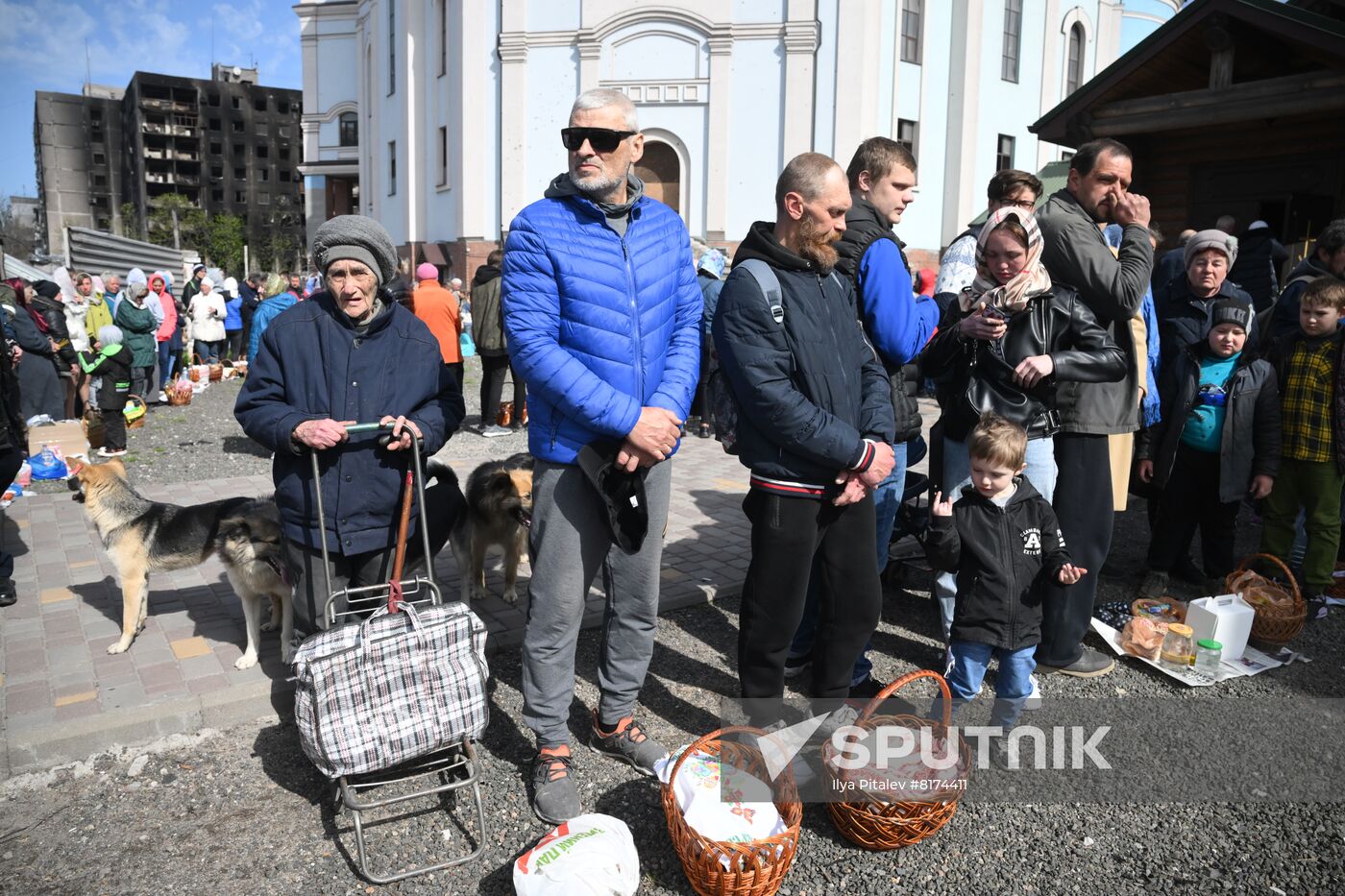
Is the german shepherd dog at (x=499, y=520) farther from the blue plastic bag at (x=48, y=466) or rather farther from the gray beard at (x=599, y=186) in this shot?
the blue plastic bag at (x=48, y=466)

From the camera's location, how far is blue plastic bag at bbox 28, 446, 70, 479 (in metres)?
8.30

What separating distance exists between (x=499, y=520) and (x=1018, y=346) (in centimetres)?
305

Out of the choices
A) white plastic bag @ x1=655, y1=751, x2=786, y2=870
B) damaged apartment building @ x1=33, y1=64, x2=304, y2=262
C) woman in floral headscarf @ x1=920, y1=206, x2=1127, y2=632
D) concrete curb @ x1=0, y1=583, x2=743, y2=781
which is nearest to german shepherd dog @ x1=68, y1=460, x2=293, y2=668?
concrete curb @ x1=0, y1=583, x2=743, y2=781

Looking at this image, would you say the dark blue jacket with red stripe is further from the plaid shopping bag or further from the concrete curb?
the concrete curb

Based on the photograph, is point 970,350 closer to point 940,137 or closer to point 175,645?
point 175,645

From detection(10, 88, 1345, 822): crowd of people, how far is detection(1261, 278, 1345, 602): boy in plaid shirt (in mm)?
1402

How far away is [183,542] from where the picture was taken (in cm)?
461

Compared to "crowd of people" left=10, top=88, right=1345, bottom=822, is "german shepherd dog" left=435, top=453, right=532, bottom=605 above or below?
below

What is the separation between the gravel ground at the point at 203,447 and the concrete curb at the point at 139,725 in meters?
3.98

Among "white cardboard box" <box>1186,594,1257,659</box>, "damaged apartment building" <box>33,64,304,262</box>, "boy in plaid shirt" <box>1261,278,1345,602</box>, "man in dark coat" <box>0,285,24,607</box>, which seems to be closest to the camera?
"white cardboard box" <box>1186,594,1257,659</box>

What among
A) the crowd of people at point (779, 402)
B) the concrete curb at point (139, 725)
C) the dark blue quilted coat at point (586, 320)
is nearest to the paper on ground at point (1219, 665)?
the crowd of people at point (779, 402)

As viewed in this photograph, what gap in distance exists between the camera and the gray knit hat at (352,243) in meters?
3.27

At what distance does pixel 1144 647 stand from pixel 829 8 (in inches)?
988

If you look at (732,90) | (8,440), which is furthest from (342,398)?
(732,90)
